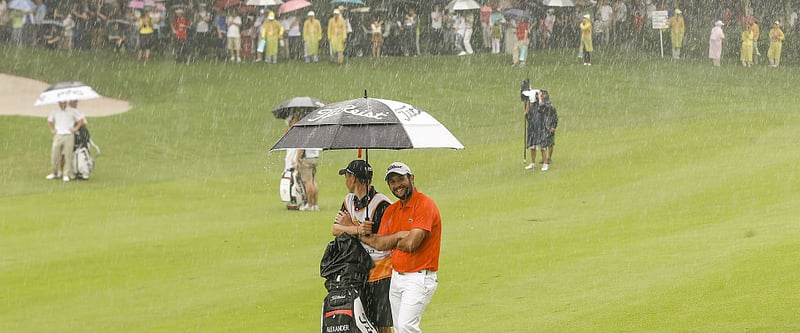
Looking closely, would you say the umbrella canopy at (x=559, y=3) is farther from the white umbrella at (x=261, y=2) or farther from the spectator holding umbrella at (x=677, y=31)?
the white umbrella at (x=261, y=2)

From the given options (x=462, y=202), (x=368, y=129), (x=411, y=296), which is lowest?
(x=462, y=202)

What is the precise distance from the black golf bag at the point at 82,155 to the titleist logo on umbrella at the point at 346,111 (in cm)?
1993

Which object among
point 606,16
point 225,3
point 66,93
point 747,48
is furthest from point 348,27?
point 66,93

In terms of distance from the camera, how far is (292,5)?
159ft

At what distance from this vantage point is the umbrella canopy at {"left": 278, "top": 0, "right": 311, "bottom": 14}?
4803 cm

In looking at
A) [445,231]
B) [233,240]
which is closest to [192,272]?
[233,240]

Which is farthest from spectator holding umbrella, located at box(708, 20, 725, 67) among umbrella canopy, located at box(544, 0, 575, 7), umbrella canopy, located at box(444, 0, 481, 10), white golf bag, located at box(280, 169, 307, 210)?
white golf bag, located at box(280, 169, 307, 210)

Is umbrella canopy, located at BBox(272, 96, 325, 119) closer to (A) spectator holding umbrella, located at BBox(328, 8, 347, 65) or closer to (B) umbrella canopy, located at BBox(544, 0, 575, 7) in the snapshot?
(A) spectator holding umbrella, located at BBox(328, 8, 347, 65)

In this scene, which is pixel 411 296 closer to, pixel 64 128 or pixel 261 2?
pixel 64 128

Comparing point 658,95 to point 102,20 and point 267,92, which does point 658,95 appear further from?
point 102,20

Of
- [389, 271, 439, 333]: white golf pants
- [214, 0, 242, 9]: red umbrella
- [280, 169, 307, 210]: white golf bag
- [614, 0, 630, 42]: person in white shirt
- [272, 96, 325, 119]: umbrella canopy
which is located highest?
[389, 271, 439, 333]: white golf pants

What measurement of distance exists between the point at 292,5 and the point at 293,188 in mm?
24768

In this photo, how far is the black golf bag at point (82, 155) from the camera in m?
30.1

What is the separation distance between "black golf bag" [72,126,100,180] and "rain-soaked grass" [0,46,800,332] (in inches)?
13.8
